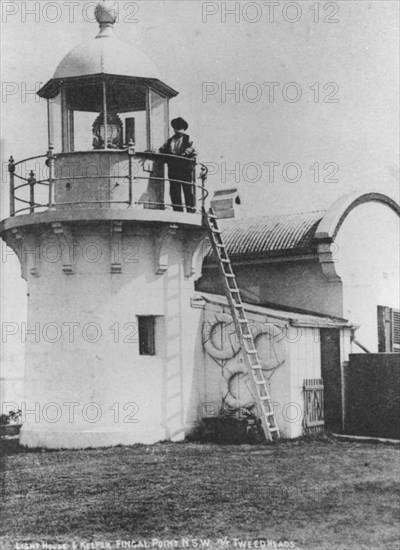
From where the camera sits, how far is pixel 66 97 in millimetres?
15688

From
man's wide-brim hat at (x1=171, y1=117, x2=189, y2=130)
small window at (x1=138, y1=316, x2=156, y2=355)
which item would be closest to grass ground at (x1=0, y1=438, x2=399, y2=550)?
small window at (x1=138, y1=316, x2=156, y2=355)

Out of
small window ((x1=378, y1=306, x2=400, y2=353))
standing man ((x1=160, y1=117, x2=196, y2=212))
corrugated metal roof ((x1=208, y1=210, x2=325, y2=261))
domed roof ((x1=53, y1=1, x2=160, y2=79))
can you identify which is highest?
domed roof ((x1=53, y1=1, x2=160, y2=79))

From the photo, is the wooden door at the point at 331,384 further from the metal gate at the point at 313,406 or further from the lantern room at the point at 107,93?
the lantern room at the point at 107,93

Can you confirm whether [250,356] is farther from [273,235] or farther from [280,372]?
[273,235]

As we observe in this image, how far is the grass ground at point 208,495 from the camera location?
29.8 feet

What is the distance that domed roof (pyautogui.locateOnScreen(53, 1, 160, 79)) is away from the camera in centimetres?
1516

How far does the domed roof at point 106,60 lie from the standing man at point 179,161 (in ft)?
3.78

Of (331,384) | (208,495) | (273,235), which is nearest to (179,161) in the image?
(273,235)

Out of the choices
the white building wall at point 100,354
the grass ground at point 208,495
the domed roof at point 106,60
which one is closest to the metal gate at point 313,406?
the grass ground at point 208,495

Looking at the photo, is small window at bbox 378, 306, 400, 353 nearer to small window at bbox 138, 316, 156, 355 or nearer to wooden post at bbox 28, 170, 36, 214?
small window at bbox 138, 316, 156, 355

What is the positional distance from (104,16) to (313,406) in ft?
29.5

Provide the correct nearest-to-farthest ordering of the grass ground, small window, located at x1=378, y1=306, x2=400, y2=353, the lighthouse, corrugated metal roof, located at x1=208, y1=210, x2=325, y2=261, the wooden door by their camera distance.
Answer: the grass ground < the lighthouse < the wooden door < corrugated metal roof, located at x1=208, y1=210, x2=325, y2=261 < small window, located at x1=378, y1=306, x2=400, y2=353

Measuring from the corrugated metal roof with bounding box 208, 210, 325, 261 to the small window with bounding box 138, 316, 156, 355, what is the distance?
15.4 ft

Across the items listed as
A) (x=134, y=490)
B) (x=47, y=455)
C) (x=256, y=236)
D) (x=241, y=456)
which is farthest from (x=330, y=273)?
(x=134, y=490)
